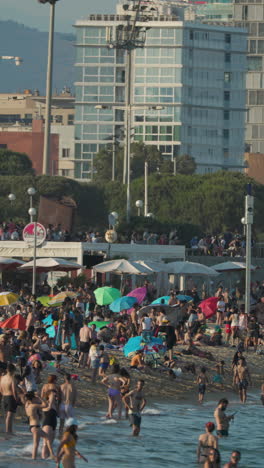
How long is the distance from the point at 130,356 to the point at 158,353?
71 centimetres

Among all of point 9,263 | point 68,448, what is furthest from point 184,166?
point 68,448

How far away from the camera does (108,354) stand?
3378cm

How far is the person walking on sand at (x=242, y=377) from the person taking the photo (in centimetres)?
3309

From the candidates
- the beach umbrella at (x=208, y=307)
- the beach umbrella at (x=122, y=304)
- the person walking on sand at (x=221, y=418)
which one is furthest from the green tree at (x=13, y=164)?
the person walking on sand at (x=221, y=418)

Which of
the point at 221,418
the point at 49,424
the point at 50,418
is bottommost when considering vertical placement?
the point at 221,418

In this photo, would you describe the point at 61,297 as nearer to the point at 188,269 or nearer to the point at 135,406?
the point at 188,269

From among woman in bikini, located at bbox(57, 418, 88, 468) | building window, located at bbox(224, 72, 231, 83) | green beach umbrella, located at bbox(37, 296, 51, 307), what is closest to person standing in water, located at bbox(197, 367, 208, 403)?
green beach umbrella, located at bbox(37, 296, 51, 307)

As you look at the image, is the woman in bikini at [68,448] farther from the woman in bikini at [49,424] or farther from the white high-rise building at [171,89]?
the white high-rise building at [171,89]

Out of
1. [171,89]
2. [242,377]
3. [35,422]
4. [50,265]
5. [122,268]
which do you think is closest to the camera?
[35,422]

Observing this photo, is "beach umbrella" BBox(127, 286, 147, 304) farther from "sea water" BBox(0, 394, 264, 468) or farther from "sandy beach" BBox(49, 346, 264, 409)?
"sea water" BBox(0, 394, 264, 468)

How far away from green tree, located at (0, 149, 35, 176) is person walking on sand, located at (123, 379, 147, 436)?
84.7 metres

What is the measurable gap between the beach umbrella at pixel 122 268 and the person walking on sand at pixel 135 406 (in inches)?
686

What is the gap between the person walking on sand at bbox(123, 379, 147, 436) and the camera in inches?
1053

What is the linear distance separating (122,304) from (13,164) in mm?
74543
